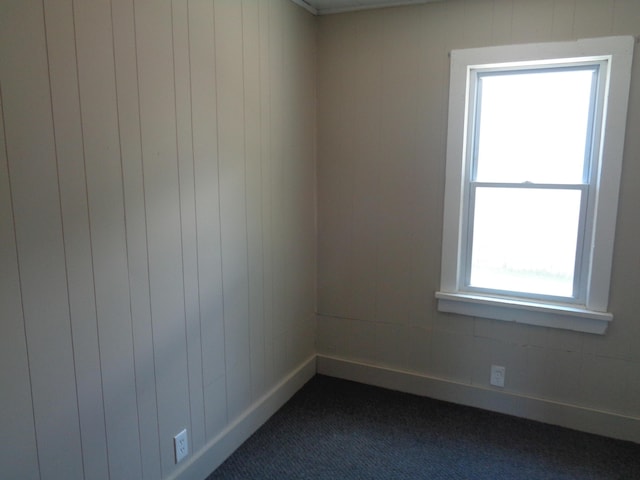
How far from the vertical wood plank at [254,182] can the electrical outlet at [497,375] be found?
4.49ft

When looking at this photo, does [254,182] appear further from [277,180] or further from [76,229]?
[76,229]

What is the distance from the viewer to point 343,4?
2711 mm

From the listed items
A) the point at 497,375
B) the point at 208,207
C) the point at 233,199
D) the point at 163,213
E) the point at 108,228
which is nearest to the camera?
the point at 108,228

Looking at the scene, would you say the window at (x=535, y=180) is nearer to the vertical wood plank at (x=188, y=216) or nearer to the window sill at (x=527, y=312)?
the window sill at (x=527, y=312)

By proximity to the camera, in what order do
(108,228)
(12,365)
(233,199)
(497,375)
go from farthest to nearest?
1. (497,375)
2. (233,199)
3. (108,228)
4. (12,365)

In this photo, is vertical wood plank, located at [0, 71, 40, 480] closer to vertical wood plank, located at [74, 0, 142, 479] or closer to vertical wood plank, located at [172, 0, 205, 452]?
vertical wood plank, located at [74, 0, 142, 479]

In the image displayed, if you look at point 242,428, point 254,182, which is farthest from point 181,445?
point 254,182

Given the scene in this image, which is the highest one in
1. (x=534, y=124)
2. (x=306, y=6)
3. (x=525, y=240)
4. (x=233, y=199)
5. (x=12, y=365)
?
(x=306, y=6)

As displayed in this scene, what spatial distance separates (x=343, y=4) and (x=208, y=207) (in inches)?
61.5

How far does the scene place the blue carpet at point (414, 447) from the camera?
219cm

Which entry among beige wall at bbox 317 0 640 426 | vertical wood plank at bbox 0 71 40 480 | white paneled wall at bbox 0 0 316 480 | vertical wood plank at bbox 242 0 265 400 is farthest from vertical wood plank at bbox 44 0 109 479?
beige wall at bbox 317 0 640 426

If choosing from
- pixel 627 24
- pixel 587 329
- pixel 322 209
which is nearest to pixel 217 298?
pixel 322 209

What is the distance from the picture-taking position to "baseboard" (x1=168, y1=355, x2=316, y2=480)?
2074 millimetres

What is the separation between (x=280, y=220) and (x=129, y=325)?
116 cm
